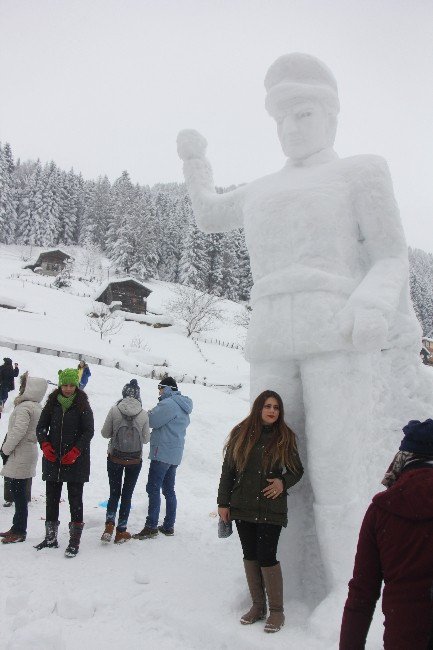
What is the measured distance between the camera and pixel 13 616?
3014 millimetres

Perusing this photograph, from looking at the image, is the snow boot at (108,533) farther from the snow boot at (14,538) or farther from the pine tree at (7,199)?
the pine tree at (7,199)

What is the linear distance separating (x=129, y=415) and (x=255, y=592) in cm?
242

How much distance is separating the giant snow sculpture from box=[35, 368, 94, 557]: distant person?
185 centimetres

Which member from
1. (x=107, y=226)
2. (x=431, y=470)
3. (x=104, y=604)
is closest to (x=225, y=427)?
(x=104, y=604)

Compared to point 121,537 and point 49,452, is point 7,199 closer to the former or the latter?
point 49,452

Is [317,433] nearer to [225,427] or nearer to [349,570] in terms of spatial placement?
[349,570]

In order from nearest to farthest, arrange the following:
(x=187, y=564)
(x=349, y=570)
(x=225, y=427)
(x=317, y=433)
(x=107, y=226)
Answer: (x=349, y=570)
(x=317, y=433)
(x=187, y=564)
(x=225, y=427)
(x=107, y=226)

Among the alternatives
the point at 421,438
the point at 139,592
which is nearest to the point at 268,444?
the point at 421,438

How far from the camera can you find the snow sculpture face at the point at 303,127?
140 inches

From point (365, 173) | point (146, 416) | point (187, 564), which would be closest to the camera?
point (365, 173)

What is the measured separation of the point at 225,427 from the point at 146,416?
7.23 metres

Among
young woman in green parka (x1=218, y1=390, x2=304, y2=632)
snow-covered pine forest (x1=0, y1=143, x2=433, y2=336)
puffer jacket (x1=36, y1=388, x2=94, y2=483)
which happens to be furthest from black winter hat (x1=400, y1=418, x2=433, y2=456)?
snow-covered pine forest (x1=0, y1=143, x2=433, y2=336)

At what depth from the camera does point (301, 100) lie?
3.52m

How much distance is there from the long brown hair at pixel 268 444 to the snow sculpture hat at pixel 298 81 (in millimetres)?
2096
